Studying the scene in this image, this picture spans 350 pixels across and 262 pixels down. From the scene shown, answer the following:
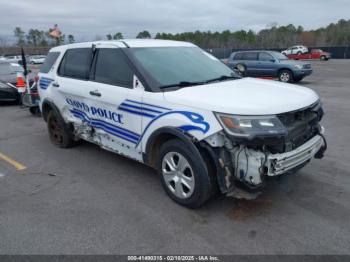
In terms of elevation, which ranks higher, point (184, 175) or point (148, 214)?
point (184, 175)

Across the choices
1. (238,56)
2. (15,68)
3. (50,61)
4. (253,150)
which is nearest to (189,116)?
(253,150)

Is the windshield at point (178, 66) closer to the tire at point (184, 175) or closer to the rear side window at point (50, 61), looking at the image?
the tire at point (184, 175)

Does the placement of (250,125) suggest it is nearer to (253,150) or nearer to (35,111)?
(253,150)

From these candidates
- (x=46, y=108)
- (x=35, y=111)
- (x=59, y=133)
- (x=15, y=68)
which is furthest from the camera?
(x=15, y=68)

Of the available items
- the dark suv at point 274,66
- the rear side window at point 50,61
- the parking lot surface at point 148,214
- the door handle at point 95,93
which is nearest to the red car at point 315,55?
the dark suv at point 274,66

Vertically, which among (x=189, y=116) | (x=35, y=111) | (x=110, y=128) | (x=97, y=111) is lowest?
(x=35, y=111)

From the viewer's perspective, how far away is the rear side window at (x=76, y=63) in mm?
4996

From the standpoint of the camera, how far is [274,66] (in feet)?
51.2

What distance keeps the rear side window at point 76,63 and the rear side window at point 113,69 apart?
322 millimetres

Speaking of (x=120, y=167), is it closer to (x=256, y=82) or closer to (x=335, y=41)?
(x=256, y=82)

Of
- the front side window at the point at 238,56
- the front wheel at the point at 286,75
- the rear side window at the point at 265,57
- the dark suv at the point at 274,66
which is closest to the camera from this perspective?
the dark suv at the point at 274,66

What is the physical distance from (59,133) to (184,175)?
325 cm

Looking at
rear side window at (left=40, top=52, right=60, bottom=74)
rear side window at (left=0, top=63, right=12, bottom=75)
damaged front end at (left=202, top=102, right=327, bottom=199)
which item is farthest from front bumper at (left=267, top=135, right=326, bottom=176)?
rear side window at (left=0, top=63, right=12, bottom=75)

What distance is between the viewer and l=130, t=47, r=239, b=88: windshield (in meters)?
4.02
